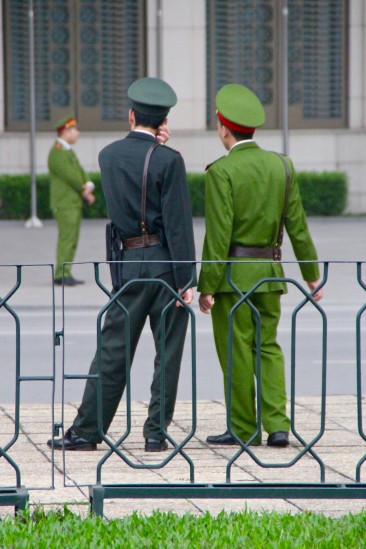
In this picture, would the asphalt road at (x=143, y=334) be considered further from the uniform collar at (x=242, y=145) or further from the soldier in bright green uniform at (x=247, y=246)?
the uniform collar at (x=242, y=145)

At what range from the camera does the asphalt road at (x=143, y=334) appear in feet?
28.9

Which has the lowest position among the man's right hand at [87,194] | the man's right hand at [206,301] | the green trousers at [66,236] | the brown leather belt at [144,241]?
the green trousers at [66,236]

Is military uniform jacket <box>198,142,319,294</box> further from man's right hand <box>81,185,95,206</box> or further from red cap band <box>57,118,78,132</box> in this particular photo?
man's right hand <box>81,185,95,206</box>

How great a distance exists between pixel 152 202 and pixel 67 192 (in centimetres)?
894

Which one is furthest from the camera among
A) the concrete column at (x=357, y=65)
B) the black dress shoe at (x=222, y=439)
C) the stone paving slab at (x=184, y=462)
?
the concrete column at (x=357, y=65)

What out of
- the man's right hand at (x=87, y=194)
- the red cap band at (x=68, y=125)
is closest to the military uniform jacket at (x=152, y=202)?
the red cap band at (x=68, y=125)

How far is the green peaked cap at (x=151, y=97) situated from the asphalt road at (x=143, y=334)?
1.20 meters

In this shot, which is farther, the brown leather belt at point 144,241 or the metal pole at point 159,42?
the metal pole at point 159,42

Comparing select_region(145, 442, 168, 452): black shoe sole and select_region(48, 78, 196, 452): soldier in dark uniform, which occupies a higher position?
select_region(48, 78, 196, 452): soldier in dark uniform

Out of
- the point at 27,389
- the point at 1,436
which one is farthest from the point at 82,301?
the point at 1,436

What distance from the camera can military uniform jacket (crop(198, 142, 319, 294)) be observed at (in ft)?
21.6

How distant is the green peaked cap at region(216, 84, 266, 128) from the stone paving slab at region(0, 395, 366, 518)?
170 centimetres

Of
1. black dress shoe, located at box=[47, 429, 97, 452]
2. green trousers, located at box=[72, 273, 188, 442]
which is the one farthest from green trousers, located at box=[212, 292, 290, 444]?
black dress shoe, located at box=[47, 429, 97, 452]

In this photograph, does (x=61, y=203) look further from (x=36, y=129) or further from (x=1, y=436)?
(x=36, y=129)
